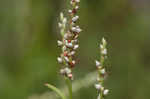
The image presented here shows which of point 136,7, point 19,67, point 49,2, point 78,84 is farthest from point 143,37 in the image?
point 78,84

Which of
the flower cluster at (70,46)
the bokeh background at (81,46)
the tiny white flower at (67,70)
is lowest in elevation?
the tiny white flower at (67,70)

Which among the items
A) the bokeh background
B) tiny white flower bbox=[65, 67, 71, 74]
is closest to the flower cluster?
tiny white flower bbox=[65, 67, 71, 74]

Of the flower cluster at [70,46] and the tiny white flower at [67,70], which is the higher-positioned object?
the flower cluster at [70,46]

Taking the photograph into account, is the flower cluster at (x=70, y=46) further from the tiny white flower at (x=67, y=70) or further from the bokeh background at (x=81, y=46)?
the bokeh background at (x=81, y=46)

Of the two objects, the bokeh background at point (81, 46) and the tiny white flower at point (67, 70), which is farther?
the bokeh background at point (81, 46)

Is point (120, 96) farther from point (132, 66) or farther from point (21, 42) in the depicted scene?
point (21, 42)

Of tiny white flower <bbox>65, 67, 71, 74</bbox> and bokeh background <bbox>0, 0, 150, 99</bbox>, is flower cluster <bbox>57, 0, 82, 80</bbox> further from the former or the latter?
bokeh background <bbox>0, 0, 150, 99</bbox>

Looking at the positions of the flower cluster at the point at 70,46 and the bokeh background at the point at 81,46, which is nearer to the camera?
the flower cluster at the point at 70,46

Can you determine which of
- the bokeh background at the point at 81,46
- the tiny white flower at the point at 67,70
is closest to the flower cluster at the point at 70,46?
the tiny white flower at the point at 67,70
